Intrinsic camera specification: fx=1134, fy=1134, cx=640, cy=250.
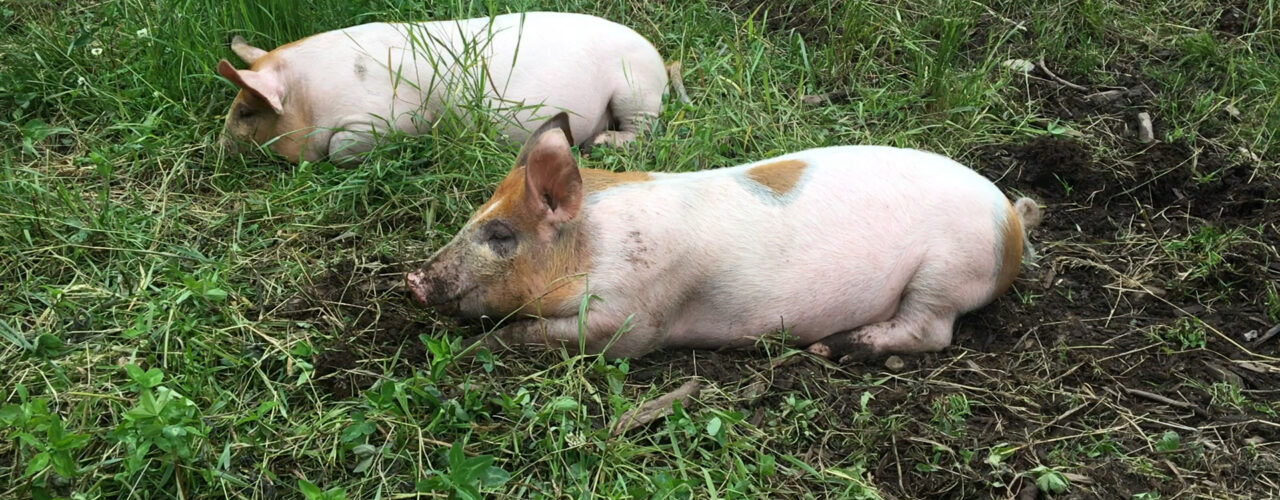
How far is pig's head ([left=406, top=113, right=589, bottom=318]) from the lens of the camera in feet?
11.9

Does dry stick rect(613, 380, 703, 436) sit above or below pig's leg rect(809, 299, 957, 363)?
above

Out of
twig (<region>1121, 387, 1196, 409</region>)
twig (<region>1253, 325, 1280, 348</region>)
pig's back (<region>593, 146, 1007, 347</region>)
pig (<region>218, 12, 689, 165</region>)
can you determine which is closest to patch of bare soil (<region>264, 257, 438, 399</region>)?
pig's back (<region>593, 146, 1007, 347</region>)

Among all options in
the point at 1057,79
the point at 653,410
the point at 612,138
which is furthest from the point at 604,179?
the point at 1057,79

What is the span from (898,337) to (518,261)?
1.35 meters

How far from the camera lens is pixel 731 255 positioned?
3.77m

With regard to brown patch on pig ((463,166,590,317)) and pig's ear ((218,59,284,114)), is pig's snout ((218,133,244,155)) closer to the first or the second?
pig's ear ((218,59,284,114))

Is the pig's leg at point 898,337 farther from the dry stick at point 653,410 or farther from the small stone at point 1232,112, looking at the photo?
the small stone at point 1232,112

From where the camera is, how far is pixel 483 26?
505cm

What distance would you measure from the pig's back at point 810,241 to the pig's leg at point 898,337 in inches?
1.6

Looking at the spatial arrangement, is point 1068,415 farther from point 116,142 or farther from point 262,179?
point 116,142

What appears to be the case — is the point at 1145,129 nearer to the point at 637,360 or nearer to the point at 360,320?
the point at 637,360

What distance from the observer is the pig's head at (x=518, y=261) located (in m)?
3.64

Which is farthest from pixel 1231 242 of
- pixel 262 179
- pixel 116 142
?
pixel 116 142

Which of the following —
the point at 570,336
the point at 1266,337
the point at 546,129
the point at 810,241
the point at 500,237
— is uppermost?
the point at 546,129
